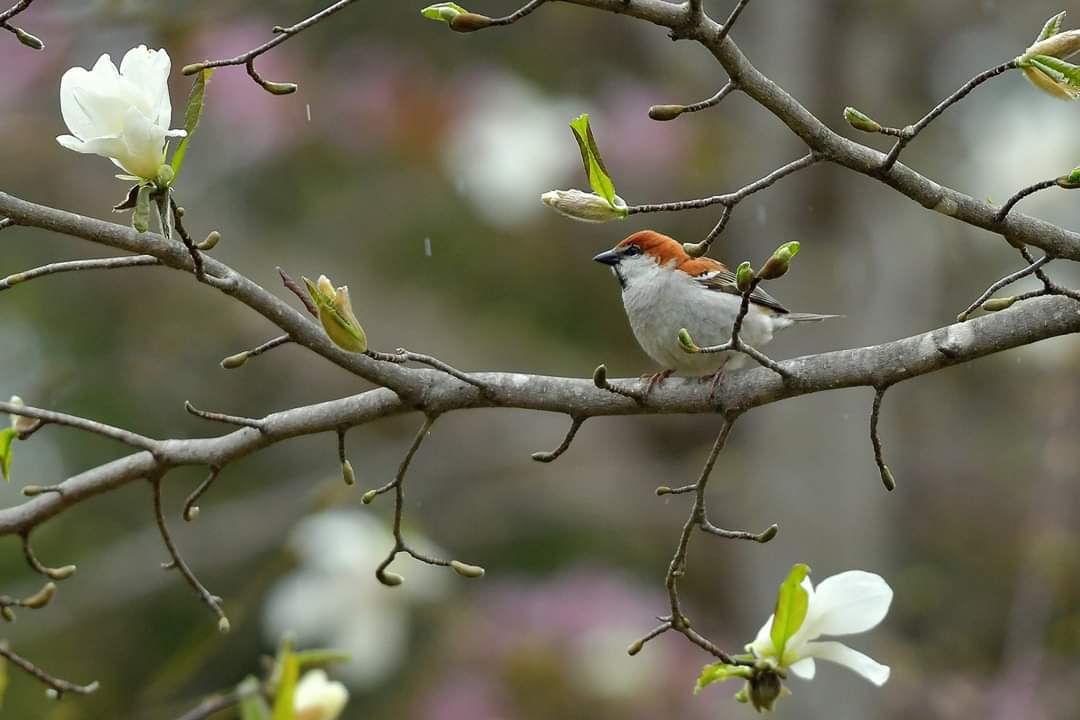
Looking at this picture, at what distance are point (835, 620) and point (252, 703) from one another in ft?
2.83

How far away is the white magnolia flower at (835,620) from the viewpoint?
5.50 feet

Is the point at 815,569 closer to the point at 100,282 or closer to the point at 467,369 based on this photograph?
the point at 467,369

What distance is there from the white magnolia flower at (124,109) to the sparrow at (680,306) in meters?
1.38

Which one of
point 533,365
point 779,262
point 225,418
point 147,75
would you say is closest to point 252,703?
point 225,418

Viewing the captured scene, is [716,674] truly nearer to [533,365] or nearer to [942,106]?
[942,106]

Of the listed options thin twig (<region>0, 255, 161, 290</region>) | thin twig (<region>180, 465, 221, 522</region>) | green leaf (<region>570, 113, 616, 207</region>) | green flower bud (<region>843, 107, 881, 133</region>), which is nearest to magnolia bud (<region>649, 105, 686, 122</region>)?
green leaf (<region>570, 113, 616, 207</region>)

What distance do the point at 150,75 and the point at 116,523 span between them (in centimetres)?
570

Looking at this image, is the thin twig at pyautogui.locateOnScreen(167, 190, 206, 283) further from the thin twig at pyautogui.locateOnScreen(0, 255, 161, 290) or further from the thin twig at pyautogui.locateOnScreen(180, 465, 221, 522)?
the thin twig at pyautogui.locateOnScreen(180, 465, 221, 522)

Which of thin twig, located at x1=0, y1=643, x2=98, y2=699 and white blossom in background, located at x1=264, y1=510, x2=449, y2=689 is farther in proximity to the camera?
white blossom in background, located at x1=264, y1=510, x2=449, y2=689

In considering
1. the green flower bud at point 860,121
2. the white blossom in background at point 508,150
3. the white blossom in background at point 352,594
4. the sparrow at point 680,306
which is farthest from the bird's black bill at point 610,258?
the white blossom in background at point 508,150

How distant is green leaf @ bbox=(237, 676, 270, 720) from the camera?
6.32 feet

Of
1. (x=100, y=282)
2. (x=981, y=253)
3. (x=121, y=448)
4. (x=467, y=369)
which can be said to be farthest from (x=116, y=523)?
(x=981, y=253)

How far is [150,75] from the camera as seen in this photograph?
1.65m

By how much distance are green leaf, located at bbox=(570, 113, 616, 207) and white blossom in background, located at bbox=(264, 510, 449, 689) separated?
9.50ft
